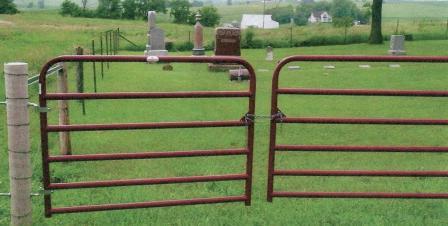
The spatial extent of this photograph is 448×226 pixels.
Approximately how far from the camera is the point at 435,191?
19.2 ft

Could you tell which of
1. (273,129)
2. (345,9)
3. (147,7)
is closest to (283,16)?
(345,9)

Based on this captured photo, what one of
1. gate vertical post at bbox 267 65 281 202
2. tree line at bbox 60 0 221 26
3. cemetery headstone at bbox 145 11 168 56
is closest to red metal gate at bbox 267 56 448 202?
gate vertical post at bbox 267 65 281 202

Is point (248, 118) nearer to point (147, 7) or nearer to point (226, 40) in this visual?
point (226, 40)

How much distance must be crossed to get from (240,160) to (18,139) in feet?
11.6

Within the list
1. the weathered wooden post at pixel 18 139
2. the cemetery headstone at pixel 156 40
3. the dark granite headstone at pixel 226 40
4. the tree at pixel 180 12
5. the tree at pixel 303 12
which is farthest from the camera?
the tree at pixel 303 12

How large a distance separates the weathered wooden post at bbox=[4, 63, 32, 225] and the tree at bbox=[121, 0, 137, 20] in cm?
7895

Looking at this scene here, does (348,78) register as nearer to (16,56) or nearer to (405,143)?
(405,143)

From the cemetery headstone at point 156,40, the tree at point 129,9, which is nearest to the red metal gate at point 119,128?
the cemetery headstone at point 156,40

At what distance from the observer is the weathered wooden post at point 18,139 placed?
4336 millimetres

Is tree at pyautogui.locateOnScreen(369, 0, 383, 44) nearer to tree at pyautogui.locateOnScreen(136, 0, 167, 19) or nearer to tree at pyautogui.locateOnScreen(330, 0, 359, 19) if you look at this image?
tree at pyautogui.locateOnScreen(136, 0, 167, 19)

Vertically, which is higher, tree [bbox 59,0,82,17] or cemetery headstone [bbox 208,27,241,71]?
tree [bbox 59,0,82,17]

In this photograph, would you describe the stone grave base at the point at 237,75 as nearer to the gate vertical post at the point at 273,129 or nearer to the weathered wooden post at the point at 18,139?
the gate vertical post at the point at 273,129

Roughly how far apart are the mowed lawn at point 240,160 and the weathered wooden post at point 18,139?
246 millimetres

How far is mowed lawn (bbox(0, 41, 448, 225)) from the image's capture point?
498 cm
